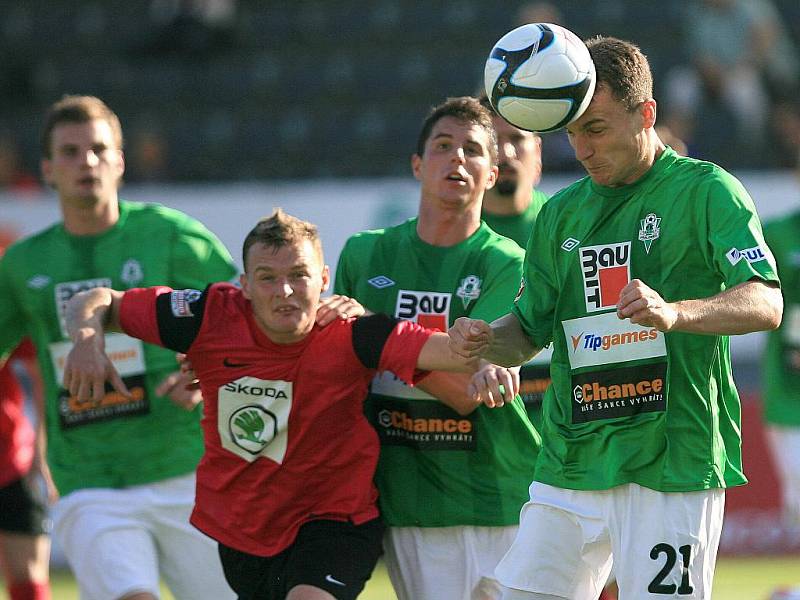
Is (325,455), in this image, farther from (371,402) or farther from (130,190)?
(130,190)

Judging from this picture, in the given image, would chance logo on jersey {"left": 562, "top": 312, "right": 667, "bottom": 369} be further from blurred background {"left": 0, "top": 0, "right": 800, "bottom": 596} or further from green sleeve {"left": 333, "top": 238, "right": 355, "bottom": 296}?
blurred background {"left": 0, "top": 0, "right": 800, "bottom": 596}

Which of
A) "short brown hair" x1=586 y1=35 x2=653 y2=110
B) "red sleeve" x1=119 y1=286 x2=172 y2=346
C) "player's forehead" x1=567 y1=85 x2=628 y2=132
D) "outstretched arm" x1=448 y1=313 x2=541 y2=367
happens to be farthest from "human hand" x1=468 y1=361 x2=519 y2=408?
"red sleeve" x1=119 y1=286 x2=172 y2=346

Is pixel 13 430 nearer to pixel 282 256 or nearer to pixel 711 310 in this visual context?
pixel 282 256

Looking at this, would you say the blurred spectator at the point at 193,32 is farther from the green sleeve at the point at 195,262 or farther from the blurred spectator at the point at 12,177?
the green sleeve at the point at 195,262

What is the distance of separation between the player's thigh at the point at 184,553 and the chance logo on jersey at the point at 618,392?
87.7 inches

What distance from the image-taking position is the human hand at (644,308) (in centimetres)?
421

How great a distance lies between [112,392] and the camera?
22.1ft

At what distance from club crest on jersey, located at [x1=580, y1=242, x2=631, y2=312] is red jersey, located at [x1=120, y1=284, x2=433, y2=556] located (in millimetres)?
776

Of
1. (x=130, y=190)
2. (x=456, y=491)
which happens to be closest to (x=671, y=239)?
(x=456, y=491)

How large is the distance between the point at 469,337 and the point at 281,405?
987mm

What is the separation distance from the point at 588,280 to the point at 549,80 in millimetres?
715

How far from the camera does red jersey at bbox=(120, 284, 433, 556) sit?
5.62m

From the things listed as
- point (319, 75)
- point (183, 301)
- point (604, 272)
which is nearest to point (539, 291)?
point (604, 272)

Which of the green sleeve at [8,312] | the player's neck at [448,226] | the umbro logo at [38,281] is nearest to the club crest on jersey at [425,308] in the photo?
the player's neck at [448,226]
